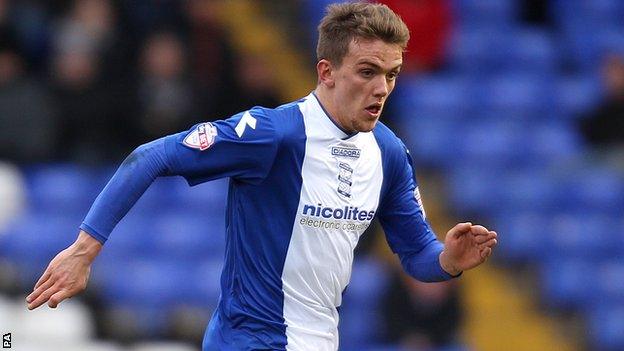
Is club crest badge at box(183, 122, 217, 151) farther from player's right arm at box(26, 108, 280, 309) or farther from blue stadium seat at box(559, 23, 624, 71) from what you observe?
blue stadium seat at box(559, 23, 624, 71)

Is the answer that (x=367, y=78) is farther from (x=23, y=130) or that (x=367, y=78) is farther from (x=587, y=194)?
(x=587, y=194)

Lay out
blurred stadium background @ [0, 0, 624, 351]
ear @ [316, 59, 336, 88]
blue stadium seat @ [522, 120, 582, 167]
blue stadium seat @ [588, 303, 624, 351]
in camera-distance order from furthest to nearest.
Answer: blue stadium seat @ [522, 120, 582, 167]
blue stadium seat @ [588, 303, 624, 351]
blurred stadium background @ [0, 0, 624, 351]
ear @ [316, 59, 336, 88]

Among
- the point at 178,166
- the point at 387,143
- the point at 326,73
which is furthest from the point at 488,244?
the point at 178,166

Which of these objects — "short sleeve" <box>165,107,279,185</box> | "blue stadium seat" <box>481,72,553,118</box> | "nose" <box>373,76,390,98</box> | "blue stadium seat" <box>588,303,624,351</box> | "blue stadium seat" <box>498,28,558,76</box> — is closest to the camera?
"short sleeve" <box>165,107,279,185</box>

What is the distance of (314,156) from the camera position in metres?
5.22

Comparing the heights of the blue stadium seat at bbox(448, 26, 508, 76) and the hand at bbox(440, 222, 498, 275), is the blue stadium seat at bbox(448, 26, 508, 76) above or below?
below

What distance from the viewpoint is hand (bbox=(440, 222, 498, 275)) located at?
5.22 metres

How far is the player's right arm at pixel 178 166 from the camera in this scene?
4859mm

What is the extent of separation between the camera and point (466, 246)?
532 cm

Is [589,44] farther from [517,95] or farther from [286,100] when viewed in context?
[286,100]

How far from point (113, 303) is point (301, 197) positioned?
4583 millimetres

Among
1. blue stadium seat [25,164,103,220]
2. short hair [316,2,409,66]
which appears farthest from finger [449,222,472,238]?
blue stadium seat [25,164,103,220]

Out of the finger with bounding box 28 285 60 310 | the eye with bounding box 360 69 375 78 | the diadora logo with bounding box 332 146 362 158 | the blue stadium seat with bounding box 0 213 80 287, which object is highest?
the eye with bounding box 360 69 375 78

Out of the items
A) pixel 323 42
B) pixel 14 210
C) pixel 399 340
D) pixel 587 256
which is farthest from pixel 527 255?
pixel 323 42
